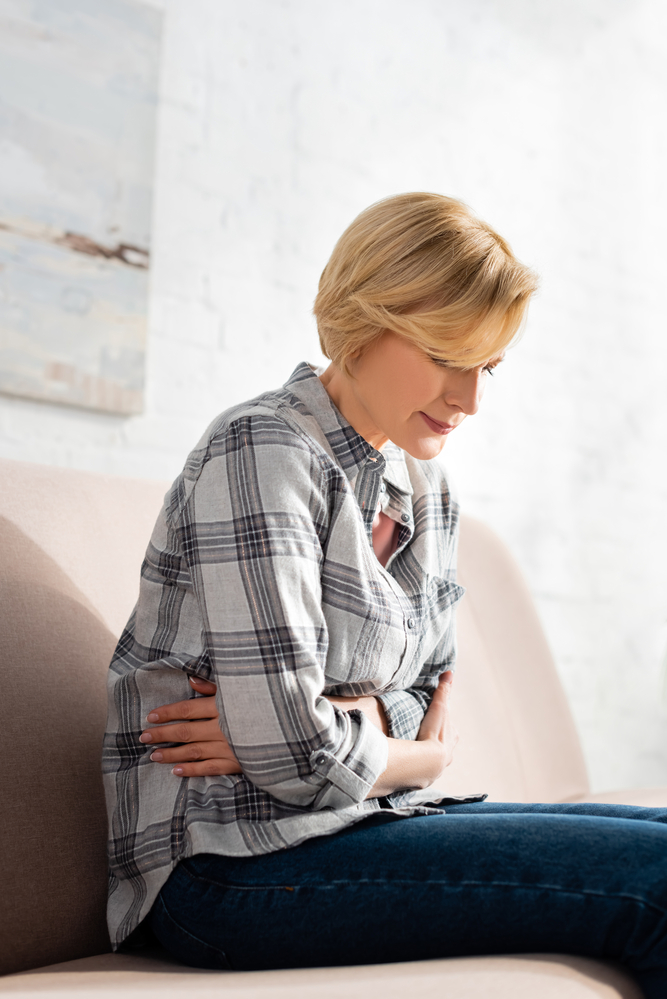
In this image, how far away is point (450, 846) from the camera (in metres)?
0.74

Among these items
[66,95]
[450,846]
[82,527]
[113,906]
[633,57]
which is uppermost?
[633,57]

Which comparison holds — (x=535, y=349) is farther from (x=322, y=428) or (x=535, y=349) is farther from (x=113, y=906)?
(x=113, y=906)

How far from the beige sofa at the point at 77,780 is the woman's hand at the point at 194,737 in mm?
145

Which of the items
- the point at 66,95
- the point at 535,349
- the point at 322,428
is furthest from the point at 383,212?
the point at 535,349

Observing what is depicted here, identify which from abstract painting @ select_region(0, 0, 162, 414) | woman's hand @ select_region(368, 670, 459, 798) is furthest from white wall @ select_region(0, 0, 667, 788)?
woman's hand @ select_region(368, 670, 459, 798)

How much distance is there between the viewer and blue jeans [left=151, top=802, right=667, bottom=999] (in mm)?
681

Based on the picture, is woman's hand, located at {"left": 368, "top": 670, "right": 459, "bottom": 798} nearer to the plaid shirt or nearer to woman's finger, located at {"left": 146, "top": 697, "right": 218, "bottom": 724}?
the plaid shirt

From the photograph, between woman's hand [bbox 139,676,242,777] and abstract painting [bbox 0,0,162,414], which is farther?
abstract painting [bbox 0,0,162,414]

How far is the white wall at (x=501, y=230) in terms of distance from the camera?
6.35 feet

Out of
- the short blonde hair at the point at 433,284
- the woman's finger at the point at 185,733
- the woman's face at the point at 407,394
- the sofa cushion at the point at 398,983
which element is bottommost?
the sofa cushion at the point at 398,983

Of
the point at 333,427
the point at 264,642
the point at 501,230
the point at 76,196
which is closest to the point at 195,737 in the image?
the point at 264,642

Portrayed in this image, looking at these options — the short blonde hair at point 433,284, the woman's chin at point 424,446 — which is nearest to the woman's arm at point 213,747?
the woman's chin at point 424,446

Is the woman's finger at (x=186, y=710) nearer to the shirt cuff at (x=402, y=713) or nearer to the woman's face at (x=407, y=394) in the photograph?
the shirt cuff at (x=402, y=713)

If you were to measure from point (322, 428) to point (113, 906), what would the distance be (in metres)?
0.51
